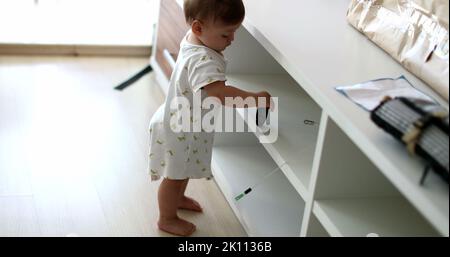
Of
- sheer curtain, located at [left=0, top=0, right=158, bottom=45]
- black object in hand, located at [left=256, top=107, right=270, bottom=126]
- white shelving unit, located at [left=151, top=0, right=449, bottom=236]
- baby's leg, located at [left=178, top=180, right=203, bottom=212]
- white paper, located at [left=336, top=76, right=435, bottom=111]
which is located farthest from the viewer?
sheer curtain, located at [left=0, top=0, right=158, bottom=45]

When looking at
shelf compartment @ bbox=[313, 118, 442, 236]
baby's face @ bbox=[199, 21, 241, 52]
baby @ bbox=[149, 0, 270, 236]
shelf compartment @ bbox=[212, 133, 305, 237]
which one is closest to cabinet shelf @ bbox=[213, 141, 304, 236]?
shelf compartment @ bbox=[212, 133, 305, 237]

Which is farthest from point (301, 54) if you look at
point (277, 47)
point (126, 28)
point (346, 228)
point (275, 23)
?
point (126, 28)

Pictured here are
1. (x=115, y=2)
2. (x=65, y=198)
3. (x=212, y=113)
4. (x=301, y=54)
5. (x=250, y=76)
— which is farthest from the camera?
(x=115, y=2)

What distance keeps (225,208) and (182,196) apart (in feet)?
0.42

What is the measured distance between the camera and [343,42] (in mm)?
1616

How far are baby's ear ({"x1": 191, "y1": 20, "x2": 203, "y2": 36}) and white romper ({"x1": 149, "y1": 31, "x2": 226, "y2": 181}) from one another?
3 cm

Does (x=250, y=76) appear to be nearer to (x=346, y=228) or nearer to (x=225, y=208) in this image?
(x=225, y=208)

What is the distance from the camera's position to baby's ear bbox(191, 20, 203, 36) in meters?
1.54

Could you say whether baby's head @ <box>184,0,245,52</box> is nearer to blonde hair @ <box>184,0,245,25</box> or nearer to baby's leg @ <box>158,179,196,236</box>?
blonde hair @ <box>184,0,245,25</box>

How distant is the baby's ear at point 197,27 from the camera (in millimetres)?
1536

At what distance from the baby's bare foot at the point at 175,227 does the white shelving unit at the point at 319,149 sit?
0.15 m

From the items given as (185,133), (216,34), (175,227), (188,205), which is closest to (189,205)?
(188,205)

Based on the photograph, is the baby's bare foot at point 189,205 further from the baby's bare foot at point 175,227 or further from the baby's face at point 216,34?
the baby's face at point 216,34

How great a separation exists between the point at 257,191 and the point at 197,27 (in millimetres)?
556
